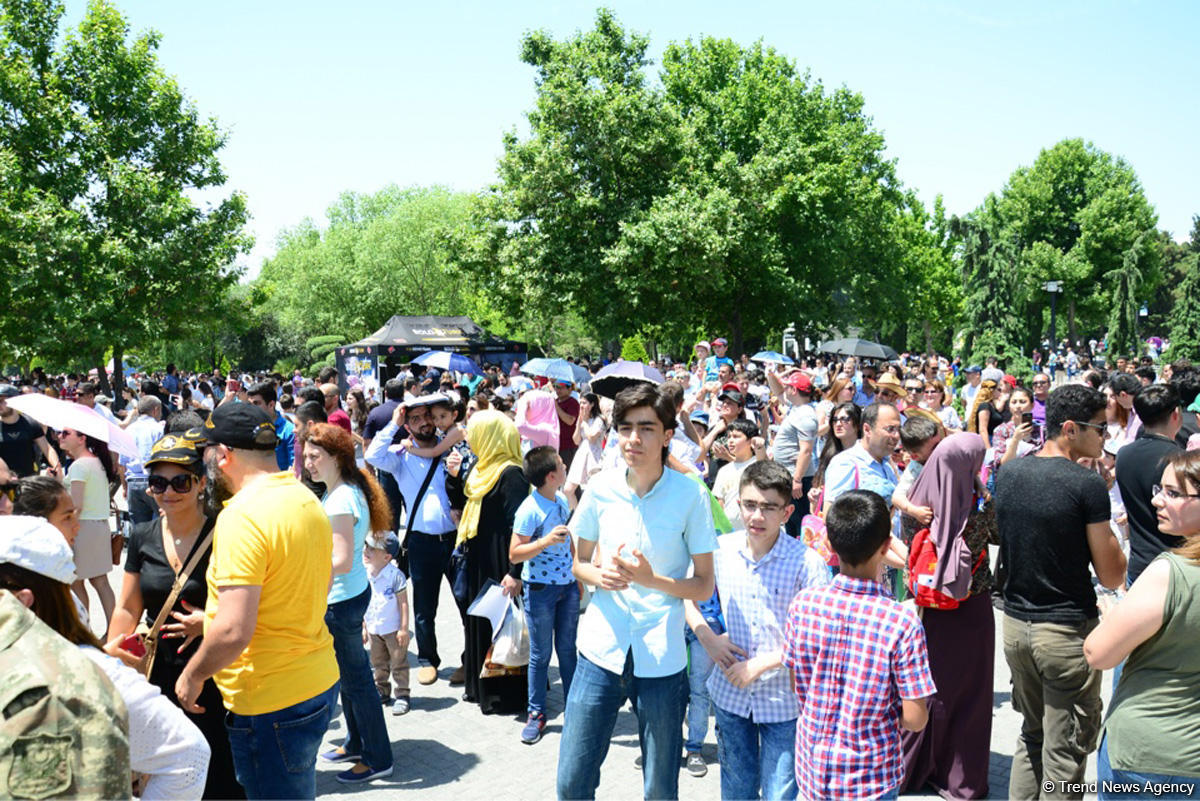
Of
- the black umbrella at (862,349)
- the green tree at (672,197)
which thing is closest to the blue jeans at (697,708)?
the green tree at (672,197)

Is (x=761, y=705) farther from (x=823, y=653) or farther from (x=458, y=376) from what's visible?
(x=458, y=376)

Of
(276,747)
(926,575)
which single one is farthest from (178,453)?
(926,575)

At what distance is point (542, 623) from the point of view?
221 inches

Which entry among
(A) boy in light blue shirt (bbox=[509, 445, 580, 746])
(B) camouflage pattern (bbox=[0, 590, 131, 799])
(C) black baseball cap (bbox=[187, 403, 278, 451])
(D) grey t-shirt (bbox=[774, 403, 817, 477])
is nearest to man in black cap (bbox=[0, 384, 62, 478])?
(A) boy in light blue shirt (bbox=[509, 445, 580, 746])

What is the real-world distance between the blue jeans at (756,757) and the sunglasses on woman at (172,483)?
97.9 inches

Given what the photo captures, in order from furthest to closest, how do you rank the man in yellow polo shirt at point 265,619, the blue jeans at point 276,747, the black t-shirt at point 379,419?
the black t-shirt at point 379,419
the blue jeans at point 276,747
the man in yellow polo shirt at point 265,619

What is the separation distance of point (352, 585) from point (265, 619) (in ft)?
5.11

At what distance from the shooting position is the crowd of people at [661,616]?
2.86 metres

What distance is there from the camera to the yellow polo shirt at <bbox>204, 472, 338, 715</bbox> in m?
3.14

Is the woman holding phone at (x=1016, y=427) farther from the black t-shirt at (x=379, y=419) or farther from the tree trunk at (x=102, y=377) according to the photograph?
the tree trunk at (x=102, y=377)

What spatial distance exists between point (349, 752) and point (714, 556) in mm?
2811

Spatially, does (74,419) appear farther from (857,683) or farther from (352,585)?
(857,683)

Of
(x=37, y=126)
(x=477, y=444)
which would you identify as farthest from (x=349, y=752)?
(x=37, y=126)

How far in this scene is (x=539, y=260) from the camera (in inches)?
1042
